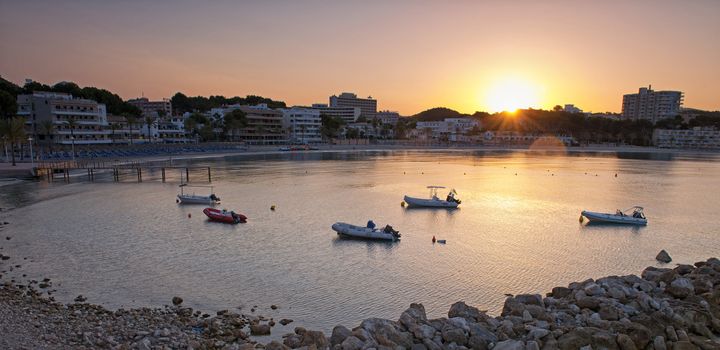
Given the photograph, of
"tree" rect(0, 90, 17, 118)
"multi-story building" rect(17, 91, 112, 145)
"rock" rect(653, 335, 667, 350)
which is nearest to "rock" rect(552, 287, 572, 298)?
"rock" rect(653, 335, 667, 350)

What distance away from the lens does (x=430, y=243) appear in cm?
3123

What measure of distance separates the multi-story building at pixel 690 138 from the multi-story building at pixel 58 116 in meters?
201

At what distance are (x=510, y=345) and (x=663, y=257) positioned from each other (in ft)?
68.3

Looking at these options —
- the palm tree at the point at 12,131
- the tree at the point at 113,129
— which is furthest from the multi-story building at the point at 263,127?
the palm tree at the point at 12,131

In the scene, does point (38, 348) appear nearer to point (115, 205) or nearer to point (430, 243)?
point (430, 243)

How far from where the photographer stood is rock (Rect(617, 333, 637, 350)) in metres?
12.0

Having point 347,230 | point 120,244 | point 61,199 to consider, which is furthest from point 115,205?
point 347,230

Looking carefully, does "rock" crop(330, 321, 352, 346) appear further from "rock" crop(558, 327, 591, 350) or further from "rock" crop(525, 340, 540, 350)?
"rock" crop(558, 327, 591, 350)

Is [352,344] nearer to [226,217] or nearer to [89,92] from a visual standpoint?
[226,217]

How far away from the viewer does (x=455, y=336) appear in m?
13.1

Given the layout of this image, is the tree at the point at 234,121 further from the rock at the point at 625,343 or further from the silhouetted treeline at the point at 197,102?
the rock at the point at 625,343

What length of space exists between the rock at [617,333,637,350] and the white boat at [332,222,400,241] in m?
19.7

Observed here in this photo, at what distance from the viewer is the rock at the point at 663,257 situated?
26.8m

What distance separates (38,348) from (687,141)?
219 m
